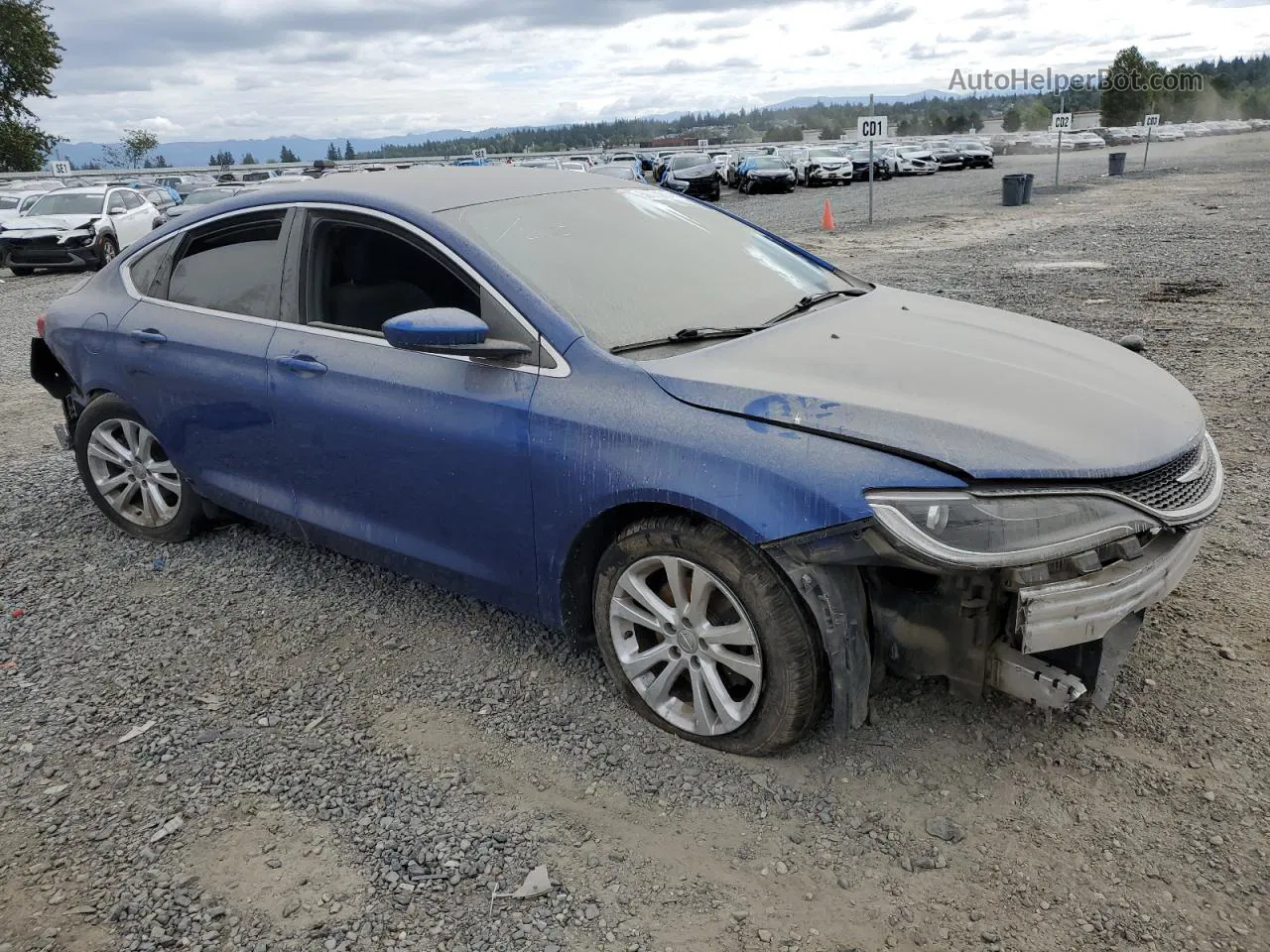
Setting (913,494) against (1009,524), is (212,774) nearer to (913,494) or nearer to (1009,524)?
(913,494)

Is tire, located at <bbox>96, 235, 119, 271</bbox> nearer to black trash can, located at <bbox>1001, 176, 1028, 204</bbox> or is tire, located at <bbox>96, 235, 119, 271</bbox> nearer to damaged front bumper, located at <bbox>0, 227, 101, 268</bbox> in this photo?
damaged front bumper, located at <bbox>0, 227, 101, 268</bbox>

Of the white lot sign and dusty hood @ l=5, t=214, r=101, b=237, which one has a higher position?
the white lot sign

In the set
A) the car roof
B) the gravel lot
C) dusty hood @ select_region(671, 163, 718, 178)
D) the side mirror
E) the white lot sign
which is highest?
the white lot sign

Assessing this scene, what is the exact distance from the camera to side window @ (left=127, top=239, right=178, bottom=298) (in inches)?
173

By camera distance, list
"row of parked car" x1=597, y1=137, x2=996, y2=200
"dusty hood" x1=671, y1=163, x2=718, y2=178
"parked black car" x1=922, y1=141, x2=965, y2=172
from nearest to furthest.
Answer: "dusty hood" x1=671, y1=163, x2=718, y2=178, "row of parked car" x1=597, y1=137, x2=996, y2=200, "parked black car" x1=922, y1=141, x2=965, y2=172

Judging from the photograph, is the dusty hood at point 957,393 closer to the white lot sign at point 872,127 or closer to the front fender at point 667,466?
the front fender at point 667,466

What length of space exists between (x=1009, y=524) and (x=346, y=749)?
7.09 feet

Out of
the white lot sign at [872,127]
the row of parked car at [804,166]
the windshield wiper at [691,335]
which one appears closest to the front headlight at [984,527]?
the windshield wiper at [691,335]

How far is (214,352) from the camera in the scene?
156 inches

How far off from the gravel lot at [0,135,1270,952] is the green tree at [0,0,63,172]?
2300 inches

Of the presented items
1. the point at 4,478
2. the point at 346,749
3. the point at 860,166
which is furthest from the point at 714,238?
the point at 860,166

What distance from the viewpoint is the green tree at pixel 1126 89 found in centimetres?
9300

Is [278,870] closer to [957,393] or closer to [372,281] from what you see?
[372,281]

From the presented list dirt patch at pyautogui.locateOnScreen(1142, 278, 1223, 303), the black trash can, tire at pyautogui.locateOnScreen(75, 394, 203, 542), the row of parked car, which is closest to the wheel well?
tire at pyautogui.locateOnScreen(75, 394, 203, 542)
